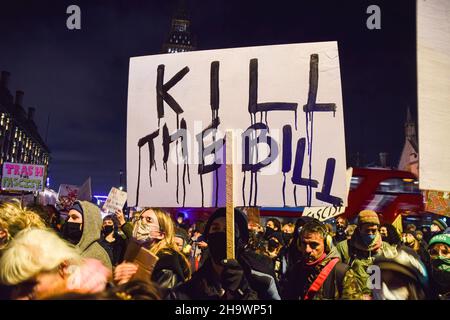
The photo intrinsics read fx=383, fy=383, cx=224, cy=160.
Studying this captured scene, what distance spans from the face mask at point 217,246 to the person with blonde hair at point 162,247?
0.40m

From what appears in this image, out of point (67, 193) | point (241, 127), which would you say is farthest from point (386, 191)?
point (241, 127)

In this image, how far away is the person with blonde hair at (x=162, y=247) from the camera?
2941 mm

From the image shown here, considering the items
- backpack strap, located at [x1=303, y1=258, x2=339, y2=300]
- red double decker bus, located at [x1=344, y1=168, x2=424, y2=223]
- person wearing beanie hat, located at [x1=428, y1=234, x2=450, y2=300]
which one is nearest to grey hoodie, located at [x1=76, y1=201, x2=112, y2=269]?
backpack strap, located at [x1=303, y1=258, x2=339, y2=300]

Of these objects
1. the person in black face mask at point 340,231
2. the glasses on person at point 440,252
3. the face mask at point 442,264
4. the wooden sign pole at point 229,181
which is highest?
the wooden sign pole at point 229,181

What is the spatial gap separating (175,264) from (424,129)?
7.07 feet

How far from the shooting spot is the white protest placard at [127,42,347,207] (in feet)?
8.98

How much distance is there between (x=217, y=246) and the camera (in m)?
2.80

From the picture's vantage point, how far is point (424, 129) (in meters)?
2.74

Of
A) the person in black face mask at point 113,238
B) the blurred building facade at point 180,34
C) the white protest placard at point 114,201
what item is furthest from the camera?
the blurred building facade at point 180,34

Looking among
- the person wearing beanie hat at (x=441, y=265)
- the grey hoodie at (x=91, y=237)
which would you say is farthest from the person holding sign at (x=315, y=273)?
the grey hoodie at (x=91, y=237)

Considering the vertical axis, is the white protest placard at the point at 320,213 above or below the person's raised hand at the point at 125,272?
above

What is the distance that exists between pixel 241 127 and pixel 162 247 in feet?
4.27

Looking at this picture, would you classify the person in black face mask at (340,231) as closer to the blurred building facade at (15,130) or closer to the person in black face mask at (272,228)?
the person in black face mask at (272,228)
